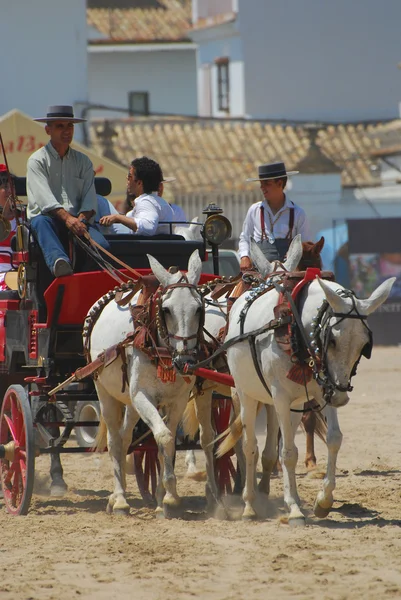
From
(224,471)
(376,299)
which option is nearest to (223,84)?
(224,471)

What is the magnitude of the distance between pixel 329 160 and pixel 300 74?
844cm

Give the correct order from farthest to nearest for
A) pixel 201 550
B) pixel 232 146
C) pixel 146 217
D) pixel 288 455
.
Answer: pixel 232 146, pixel 146 217, pixel 288 455, pixel 201 550

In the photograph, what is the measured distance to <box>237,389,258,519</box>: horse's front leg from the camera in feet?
26.8

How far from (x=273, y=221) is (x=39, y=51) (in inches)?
868

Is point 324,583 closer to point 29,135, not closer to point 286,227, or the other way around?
point 286,227

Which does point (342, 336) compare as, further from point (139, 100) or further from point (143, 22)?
point (139, 100)

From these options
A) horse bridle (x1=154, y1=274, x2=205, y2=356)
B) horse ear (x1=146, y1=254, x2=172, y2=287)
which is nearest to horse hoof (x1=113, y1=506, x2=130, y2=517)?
horse bridle (x1=154, y1=274, x2=205, y2=356)

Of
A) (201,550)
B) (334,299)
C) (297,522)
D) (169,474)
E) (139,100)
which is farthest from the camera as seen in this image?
(139,100)

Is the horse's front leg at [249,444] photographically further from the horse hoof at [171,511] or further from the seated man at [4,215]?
the seated man at [4,215]

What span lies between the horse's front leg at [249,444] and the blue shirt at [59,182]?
189cm

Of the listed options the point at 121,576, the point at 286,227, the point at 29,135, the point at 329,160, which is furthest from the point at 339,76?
the point at 121,576

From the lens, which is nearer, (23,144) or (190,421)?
(190,421)

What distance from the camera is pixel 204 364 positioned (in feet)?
26.1

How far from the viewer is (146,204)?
941 centimetres
